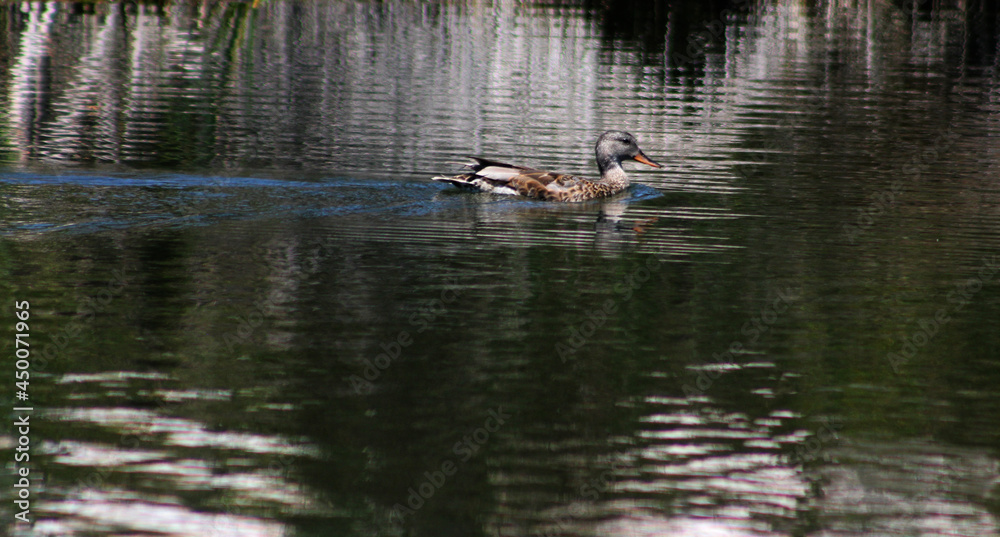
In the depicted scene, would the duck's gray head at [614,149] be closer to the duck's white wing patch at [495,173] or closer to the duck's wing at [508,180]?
the duck's wing at [508,180]

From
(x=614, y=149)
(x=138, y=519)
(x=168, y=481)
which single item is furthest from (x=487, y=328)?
(x=614, y=149)

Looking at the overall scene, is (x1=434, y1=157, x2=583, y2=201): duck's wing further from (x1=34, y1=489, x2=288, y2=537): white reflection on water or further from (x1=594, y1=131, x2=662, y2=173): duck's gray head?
(x1=34, y1=489, x2=288, y2=537): white reflection on water

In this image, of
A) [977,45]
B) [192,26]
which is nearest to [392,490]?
[192,26]

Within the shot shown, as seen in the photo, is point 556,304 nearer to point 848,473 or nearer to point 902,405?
point 902,405

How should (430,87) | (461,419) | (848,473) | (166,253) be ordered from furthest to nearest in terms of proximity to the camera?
(430,87) < (166,253) < (461,419) < (848,473)

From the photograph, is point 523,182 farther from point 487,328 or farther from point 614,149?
point 487,328

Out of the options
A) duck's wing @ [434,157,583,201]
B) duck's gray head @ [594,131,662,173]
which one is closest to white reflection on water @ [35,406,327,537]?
duck's wing @ [434,157,583,201]

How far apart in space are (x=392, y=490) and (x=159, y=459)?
4.33ft

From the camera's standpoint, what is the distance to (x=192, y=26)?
44906 millimetres

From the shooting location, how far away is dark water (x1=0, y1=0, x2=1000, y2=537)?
6.41m

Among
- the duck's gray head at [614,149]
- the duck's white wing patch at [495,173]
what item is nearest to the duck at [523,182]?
the duck's white wing patch at [495,173]

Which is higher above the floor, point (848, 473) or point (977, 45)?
point (977, 45)

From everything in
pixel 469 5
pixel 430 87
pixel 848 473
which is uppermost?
pixel 469 5

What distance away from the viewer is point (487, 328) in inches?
375
